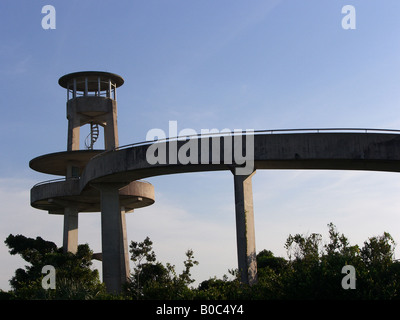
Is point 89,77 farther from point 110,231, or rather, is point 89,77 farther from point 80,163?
point 110,231

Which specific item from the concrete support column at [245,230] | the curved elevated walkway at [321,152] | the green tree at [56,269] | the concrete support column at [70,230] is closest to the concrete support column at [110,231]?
the green tree at [56,269]

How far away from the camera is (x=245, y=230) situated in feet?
92.1

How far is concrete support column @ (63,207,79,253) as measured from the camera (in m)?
46.1

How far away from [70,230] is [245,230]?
22711 millimetres

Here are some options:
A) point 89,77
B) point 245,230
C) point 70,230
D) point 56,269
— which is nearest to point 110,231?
point 56,269

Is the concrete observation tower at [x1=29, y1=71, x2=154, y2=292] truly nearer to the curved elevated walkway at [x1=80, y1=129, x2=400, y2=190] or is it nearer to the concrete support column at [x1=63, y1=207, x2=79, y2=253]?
the concrete support column at [x1=63, y1=207, x2=79, y2=253]

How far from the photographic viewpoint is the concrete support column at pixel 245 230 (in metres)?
27.5

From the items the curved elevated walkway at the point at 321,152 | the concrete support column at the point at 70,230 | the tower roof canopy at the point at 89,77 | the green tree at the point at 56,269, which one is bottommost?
the green tree at the point at 56,269

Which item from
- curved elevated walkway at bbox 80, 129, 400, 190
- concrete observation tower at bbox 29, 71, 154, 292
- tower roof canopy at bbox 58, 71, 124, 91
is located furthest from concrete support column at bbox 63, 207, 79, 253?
curved elevated walkway at bbox 80, 129, 400, 190

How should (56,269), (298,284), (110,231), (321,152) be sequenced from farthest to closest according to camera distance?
(56,269) → (110,231) → (321,152) → (298,284)

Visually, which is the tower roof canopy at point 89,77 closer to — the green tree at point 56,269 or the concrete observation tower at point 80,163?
the concrete observation tower at point 80,163

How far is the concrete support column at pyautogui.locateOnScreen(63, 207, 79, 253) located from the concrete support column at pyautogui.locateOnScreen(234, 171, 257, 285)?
72.0ft

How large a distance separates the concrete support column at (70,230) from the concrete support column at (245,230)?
72.0ft
